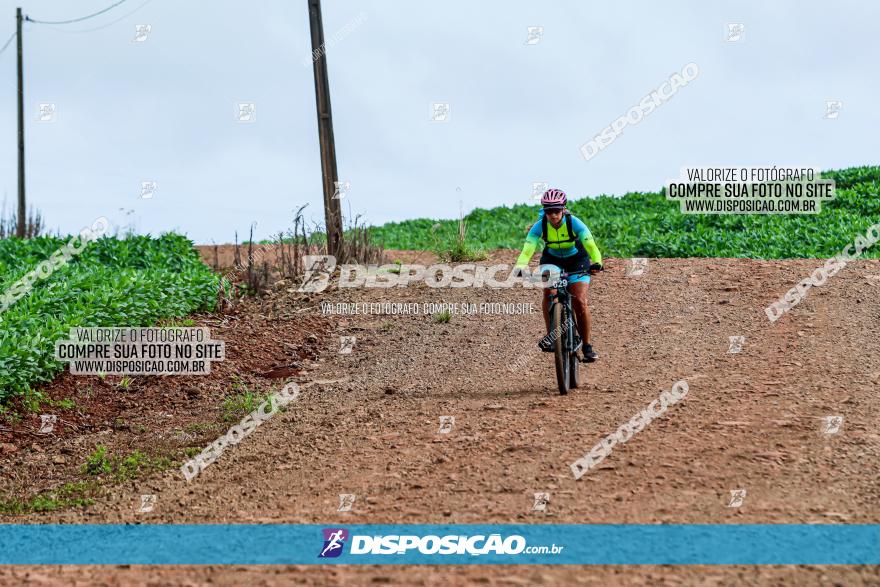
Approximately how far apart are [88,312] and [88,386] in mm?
1941

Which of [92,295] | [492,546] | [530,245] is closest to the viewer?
[492,546]

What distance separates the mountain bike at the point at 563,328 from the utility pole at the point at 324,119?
25.3ft

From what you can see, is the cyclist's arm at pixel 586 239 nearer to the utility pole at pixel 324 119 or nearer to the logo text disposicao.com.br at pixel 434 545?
the logo text disposicao.com.br at pixel 434 545

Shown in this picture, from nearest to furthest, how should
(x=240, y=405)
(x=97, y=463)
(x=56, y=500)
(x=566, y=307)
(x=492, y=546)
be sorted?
(x=492, y=546), (x=56, y=500), (x=97, y=463), (x=566, y=307), (x=240, y=405)

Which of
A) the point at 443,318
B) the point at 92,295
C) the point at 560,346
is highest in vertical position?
the point at 92,295

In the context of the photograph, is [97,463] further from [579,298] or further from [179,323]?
[579,298]

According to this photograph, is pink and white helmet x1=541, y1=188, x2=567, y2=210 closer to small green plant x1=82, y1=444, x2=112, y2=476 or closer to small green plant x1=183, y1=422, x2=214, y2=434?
small green plant x1=183, y1=422, x2=214, y2=434

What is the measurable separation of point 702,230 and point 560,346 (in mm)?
14442

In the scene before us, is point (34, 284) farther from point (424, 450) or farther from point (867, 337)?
point (867, 337)

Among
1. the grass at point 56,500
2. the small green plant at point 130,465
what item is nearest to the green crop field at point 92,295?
the small green plant at point 130,465

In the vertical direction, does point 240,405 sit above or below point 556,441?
above

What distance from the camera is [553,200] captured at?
9695 mm

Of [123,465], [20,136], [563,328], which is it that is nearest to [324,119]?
[563,328]

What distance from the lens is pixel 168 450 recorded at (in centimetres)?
955
